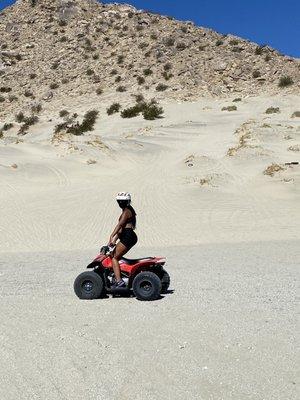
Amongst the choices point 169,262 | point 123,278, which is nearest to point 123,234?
point 123,278

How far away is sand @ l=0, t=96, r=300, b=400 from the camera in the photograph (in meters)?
5.51

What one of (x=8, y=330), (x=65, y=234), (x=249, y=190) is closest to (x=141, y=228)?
(x=65, y=234)

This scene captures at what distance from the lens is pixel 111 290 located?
8.88m

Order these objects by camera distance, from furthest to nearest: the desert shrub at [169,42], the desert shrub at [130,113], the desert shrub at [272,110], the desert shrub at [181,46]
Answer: the desert shrub at [169,42]
the desert shrub at [181,46]
the desert shrub at [130,113]
the desert shrub at [272,110]

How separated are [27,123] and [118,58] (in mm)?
14840

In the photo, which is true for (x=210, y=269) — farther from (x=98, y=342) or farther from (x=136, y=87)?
(x=136, y=87)

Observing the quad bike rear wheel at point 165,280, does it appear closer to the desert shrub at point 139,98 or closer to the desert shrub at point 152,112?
the desert shrub at point 152,112

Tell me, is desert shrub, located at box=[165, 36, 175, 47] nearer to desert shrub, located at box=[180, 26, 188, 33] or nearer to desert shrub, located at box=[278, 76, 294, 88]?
desert shrub, located at box=[180, 26, 188, 33]

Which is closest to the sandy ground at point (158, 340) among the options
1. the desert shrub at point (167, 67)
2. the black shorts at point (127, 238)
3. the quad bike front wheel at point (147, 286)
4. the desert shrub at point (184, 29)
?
the quad bike front wheel at point (147, 286)

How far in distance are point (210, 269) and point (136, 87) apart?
126 ft

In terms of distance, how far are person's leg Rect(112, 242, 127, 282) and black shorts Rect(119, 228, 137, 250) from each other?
0.05 meters

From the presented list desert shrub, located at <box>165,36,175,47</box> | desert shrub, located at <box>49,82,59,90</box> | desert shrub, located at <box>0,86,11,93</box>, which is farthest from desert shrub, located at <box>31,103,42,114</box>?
desert shrub, located at <box>165,36,175,47</box>

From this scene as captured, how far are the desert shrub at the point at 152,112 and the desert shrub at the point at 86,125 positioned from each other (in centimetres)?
384

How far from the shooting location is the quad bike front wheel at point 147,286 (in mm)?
8562
